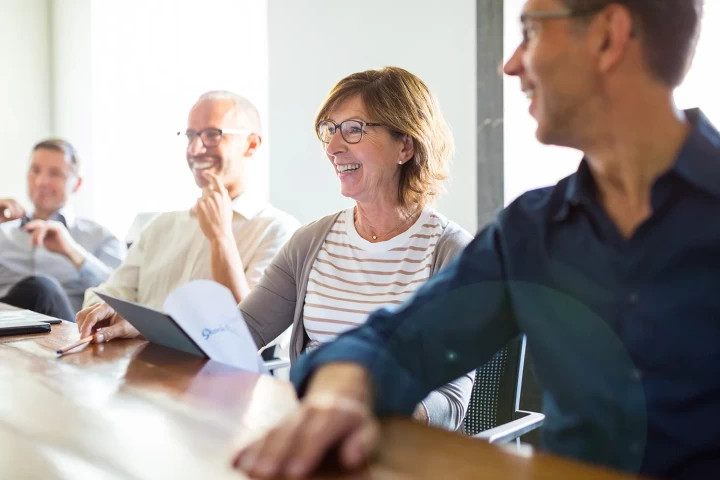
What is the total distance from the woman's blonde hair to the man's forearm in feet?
2.09

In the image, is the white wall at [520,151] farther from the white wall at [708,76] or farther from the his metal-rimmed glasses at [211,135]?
the his metal-rimmed glasses at [211,135]

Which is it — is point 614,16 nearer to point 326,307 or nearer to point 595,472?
point 595,472

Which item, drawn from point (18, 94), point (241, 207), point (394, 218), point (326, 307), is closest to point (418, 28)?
point (241, 207)

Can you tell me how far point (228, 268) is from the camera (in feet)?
7.75

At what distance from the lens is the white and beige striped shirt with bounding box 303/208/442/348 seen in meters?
1.74

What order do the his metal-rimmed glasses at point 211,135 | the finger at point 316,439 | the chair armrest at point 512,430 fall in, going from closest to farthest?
Answer: the finger at point 316,439, the chair armrest at point 512,430, the his metal-rimmed glasses at point 211,135

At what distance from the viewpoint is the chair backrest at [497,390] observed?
151 cm

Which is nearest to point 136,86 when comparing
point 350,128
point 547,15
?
point 350,128

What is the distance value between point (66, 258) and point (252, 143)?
1.17 meters

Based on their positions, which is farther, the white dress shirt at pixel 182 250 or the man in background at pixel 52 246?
the man in background at pixel 52 246

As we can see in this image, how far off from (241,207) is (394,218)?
3.07 feet

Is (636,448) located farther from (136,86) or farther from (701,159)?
(136,86)

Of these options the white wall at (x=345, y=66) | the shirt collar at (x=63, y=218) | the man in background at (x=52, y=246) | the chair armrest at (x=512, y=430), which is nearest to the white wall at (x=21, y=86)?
the man in background at (x=52, y=246)

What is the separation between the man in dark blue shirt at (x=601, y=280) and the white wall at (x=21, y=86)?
18.7ft
